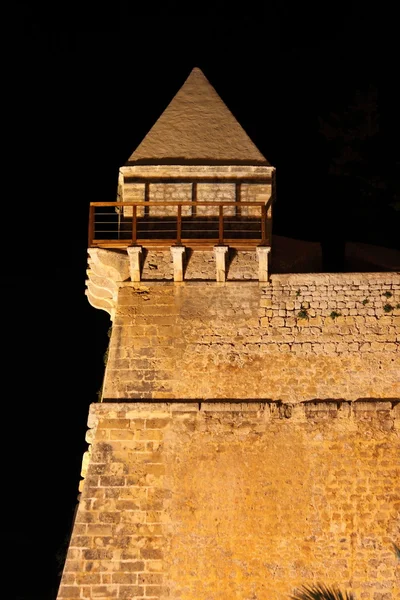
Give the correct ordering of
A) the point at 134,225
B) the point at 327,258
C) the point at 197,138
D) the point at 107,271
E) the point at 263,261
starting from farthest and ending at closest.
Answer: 1. the point at 327,258
2. the point at 197,138
3. the point at 107,271
4. the point at 134,225
5. the point at 263,261

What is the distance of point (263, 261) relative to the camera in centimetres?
1164

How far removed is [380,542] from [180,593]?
3.04 meters

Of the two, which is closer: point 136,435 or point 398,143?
point 136,435

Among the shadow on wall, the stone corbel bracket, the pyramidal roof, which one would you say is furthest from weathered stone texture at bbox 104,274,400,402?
the pyramidal roof

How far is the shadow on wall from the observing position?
13.8m

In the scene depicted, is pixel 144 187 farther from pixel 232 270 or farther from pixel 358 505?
pixel 358 505

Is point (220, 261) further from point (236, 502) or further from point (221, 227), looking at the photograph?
point (236, 502)

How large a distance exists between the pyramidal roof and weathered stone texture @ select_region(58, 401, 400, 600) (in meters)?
4.83

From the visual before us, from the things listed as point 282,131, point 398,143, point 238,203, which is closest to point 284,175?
point 282,131

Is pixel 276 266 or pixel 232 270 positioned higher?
pixel 276 266

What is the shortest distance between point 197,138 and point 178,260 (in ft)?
9.83

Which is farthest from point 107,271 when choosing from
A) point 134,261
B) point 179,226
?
point 179,226

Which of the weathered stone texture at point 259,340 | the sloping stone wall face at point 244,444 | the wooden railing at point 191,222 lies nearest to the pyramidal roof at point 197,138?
the wooden railing at point 191,222

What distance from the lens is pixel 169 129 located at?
44.3 ft
